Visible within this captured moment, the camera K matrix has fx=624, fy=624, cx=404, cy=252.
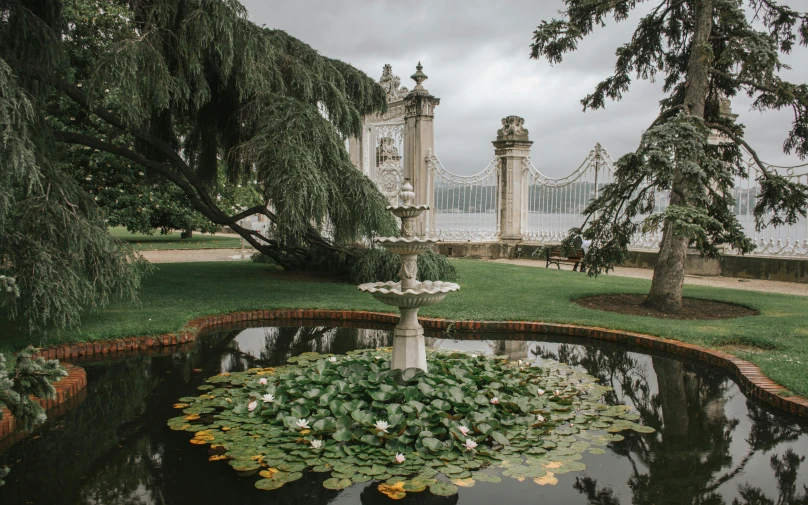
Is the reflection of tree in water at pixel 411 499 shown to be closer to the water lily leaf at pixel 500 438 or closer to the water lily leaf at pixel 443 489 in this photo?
the water lily leaf at pixel 443 489

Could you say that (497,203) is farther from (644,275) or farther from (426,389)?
(426,389)

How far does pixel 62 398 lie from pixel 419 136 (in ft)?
40.4

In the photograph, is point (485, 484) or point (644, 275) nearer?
point (485, 484)

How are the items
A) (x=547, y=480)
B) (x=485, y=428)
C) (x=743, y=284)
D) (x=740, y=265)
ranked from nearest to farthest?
(x=547, y=480) → (x=485, y=428) → (x=743, y=284) → (x=740, y=265)

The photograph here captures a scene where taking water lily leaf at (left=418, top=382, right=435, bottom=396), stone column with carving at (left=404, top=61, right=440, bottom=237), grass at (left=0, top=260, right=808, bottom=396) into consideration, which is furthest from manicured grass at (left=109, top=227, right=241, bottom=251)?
water lily leaf at (left=418, top=382, right=435, bottom=396)

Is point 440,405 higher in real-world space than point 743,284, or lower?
lower

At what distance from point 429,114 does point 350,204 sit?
24.5 ft

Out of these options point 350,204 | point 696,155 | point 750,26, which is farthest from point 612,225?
point 350,204

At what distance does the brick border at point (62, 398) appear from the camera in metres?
4.16

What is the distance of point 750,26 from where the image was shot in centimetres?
857

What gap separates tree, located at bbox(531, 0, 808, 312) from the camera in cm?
791

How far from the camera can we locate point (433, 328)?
784 centimetres

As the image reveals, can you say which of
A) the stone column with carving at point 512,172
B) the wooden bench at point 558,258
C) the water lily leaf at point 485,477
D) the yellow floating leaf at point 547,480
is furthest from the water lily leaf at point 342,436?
the stone column with carving at point 512,172

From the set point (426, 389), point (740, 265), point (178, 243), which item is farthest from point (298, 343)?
point (178, 243)
